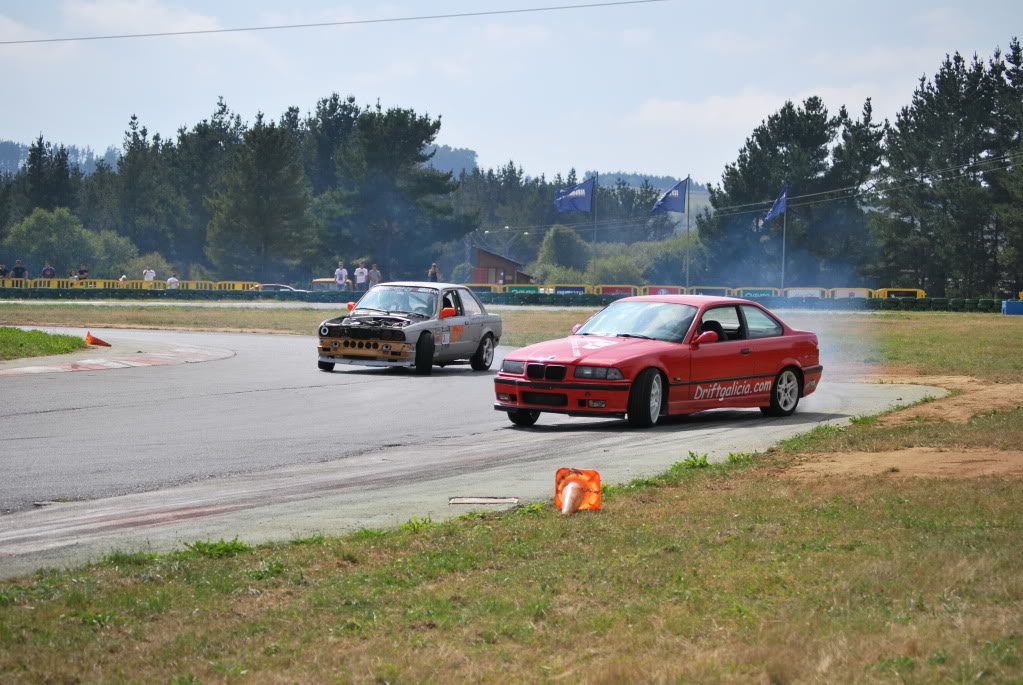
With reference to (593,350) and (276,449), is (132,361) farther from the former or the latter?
(276,449)

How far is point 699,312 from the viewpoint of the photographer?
14.6 metres

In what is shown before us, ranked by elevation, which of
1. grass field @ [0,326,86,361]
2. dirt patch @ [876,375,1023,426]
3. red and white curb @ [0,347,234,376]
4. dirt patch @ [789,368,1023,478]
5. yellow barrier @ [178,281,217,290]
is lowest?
dirt patch @ [876,375,1023,426]

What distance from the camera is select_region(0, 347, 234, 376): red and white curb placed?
782 inches

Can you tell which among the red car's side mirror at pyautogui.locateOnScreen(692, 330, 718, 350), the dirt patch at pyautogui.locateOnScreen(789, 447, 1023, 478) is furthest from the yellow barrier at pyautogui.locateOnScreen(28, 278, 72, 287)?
the dirt patch at pyautogui.locateOnScreen(789, 447, 1023, 478)

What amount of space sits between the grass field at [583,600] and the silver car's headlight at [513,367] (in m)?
5.56

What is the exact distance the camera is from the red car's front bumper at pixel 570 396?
43.7ft

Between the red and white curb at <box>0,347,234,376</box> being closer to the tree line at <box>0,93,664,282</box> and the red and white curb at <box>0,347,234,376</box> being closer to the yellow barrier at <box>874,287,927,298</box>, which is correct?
the yellow barrier at <box>874,287,927,298</box>

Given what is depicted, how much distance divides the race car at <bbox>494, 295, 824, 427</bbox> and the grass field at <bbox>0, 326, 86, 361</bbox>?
1197cm

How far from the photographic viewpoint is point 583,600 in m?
5.35

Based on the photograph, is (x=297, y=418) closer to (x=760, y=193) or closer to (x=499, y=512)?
(x=499, y=512)

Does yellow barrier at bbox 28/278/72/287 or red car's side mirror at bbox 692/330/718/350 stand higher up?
yellow barrier at bbox 28/278/72/287

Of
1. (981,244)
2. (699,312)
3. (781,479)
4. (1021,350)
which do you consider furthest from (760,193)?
(781,479)

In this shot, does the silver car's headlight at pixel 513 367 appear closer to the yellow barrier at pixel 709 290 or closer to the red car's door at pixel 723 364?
the red car's door at pixel 723 364

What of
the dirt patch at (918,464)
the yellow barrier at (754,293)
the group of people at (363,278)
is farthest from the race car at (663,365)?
the yellow barrier at (754,293)
